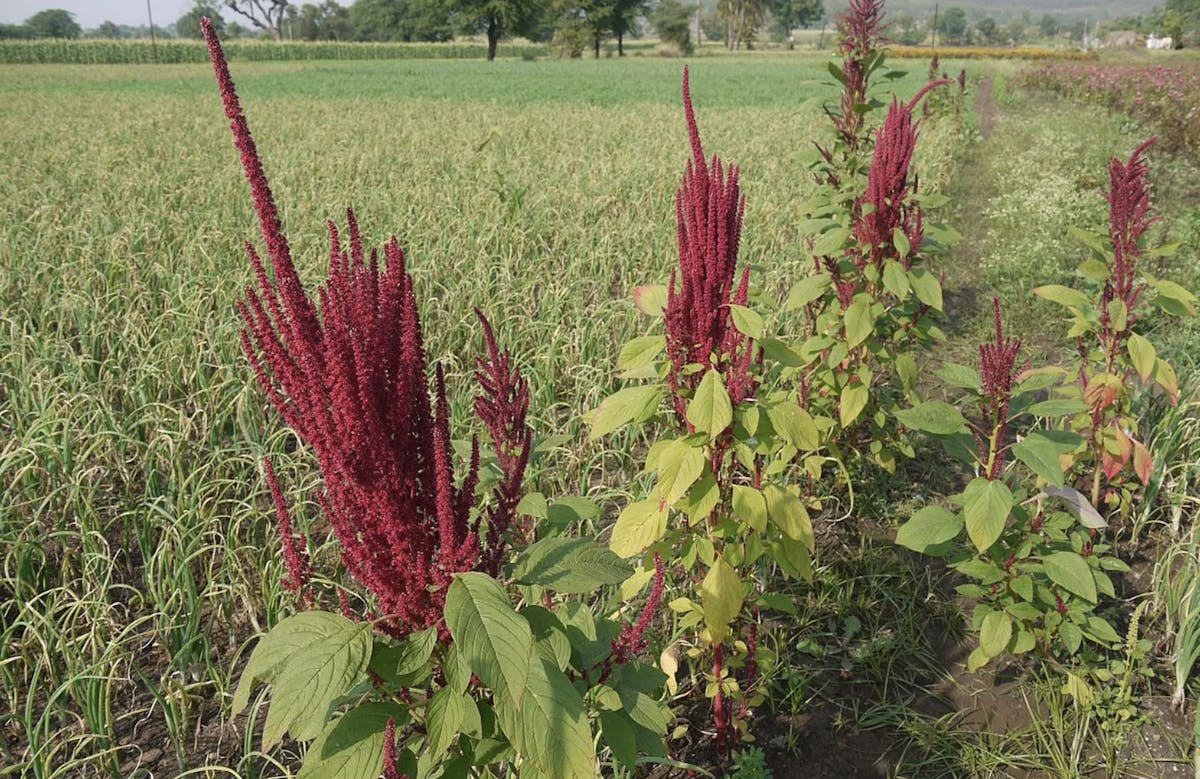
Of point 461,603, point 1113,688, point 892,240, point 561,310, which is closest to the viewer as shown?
point 461,603

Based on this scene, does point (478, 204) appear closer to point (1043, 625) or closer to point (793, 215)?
point (793, 215)

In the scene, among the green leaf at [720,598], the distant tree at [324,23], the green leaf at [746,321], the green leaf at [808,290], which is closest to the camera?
the green leaf at [746,321]

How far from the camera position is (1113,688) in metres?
2.49

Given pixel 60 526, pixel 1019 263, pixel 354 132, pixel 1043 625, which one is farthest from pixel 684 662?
pixel 354 132

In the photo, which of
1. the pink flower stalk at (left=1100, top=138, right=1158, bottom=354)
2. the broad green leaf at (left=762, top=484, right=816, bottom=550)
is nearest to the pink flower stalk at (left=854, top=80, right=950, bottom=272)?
the pink flower stalk at (left=1100, top=138, right=1158, bottom=354)

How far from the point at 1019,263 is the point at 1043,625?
15.2ft

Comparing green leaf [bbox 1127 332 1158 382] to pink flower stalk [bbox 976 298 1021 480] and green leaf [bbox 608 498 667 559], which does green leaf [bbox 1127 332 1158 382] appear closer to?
pink flower stalk [bbox 976 298 1021 480]

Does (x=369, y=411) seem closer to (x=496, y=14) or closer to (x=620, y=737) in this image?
(x=620, y=737)

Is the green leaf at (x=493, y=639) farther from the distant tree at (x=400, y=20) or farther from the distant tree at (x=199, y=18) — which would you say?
the distant tree at (x=400, y=20)

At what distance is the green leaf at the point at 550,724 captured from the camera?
109cm

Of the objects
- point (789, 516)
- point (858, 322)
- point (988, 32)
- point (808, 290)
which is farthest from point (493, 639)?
point (988, 32)

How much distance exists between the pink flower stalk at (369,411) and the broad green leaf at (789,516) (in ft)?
3.06

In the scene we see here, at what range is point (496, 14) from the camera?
5703 cm

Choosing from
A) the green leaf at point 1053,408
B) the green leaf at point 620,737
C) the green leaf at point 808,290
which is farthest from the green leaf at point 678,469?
the green leaf at point 808,290
